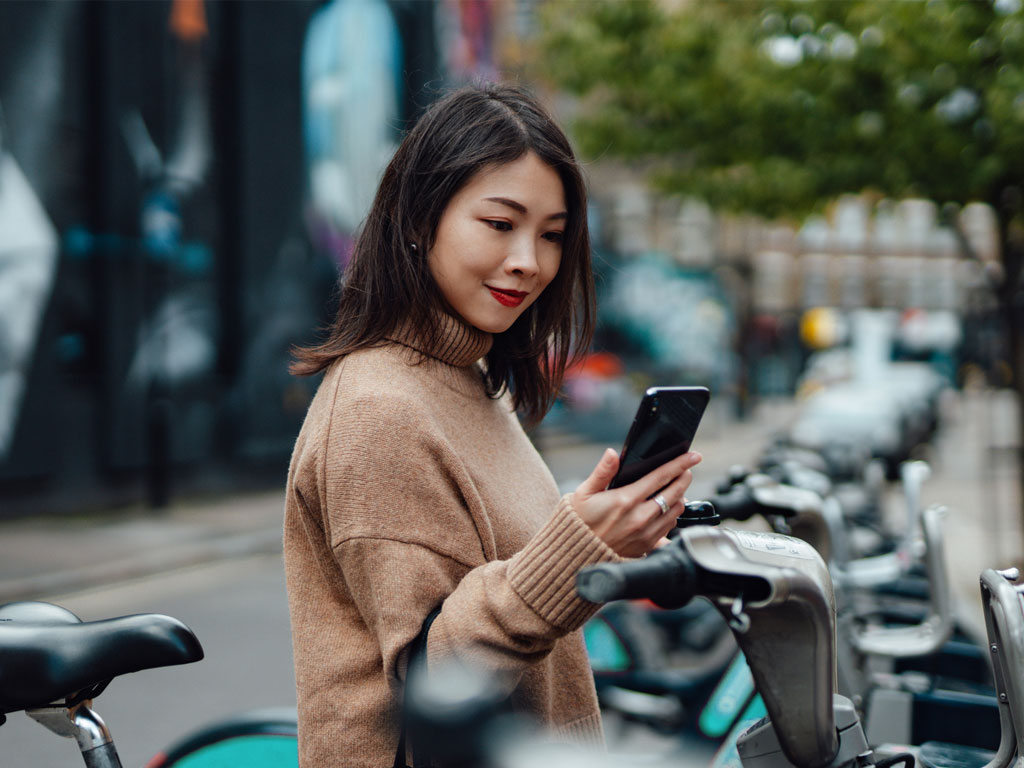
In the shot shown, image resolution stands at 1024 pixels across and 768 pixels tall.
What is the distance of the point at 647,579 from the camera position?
44.9 inches

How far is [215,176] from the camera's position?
46.0 ft

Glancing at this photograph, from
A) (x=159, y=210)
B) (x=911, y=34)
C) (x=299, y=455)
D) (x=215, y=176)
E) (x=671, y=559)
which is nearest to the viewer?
(x=671, y=559)

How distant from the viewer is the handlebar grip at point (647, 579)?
1.10 m

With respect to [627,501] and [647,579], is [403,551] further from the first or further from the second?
[647,579]

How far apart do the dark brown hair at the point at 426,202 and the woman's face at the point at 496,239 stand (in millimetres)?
17

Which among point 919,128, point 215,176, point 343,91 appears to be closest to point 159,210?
point 215,176

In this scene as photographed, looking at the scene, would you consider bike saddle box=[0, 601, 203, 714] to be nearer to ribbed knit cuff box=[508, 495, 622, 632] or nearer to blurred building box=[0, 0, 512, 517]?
ribbed knit cuff box=[508, 495, 622, 632]

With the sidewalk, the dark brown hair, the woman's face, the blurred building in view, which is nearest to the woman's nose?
the woman's face

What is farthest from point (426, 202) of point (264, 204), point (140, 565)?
point (264, 204)

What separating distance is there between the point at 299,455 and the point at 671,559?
0.66 metres

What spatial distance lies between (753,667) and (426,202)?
0.85m

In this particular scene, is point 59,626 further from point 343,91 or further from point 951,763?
point 343,91

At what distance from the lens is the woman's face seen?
1.67 m

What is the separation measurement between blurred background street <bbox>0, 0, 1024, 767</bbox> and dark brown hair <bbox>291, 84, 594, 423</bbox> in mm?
786
